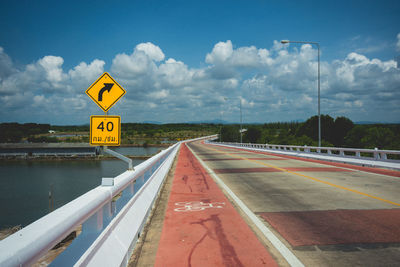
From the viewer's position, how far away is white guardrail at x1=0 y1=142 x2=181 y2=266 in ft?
5.89

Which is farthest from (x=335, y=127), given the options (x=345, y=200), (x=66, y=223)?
(x=66, y=223)

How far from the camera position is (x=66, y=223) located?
2328 mm

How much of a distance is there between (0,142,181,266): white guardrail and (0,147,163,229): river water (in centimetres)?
4762

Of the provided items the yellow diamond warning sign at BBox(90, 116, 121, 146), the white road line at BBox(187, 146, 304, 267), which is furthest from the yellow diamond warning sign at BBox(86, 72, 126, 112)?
the white road line at BBox(187, 146, 304, 267)

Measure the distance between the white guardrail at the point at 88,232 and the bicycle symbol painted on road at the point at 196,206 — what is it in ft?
7.36

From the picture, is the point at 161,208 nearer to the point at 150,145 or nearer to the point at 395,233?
the point at 395,233

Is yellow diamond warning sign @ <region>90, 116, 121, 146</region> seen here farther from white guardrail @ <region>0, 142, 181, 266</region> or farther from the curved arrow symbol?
white guardrail @ <region>0, 142, 181, 266</region>

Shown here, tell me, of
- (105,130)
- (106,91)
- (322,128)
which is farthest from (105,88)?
(322,128)

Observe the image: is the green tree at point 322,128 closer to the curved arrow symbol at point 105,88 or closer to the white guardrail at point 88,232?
the curved arrow symbol at point 105,88

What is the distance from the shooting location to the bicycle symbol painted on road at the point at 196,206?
7718 mm

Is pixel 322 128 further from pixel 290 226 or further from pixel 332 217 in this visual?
pixel 290 226

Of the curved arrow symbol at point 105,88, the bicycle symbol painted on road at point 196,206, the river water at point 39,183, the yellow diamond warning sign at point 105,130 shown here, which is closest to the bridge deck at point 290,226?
the bicycle symbol painted on road at point 196,206

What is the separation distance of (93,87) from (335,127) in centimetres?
11141

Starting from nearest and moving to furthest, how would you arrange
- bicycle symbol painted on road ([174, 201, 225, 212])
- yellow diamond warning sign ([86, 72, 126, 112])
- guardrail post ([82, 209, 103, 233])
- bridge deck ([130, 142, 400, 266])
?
guardrail post ([82, 209, 103, 233]) → bridge deck ([130, 142, 400, 266]) → yellow diamond warning sign ([86, 72, 126, 112]) → bicycle symbol painted on road ([174, 201, 225, 212])
